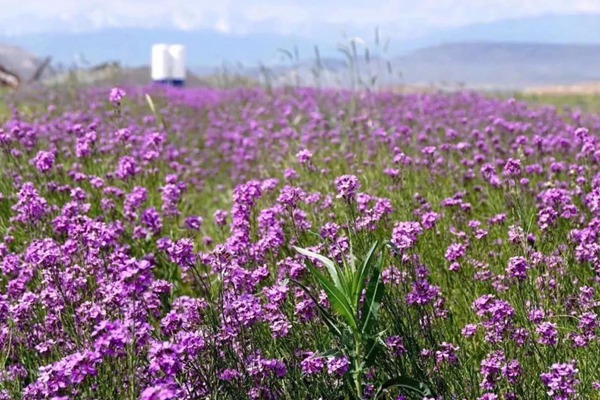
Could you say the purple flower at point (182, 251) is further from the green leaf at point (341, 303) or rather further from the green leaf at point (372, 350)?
the green leaf at point (372, 350)

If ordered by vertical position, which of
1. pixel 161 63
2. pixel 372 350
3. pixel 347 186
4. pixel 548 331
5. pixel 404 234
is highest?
pixel 161 63

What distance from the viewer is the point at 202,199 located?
33.8 ft

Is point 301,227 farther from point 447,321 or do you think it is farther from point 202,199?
point 202,199

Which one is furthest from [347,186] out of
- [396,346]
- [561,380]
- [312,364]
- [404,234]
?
[561,380]

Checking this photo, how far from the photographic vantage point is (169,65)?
26.4 meters

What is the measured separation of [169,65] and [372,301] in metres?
24.0

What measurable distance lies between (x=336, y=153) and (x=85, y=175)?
3324 millimetres

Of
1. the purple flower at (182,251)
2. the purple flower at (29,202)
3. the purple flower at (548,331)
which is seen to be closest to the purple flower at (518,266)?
the purple flower at (548,331)

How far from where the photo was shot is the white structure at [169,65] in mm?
26125

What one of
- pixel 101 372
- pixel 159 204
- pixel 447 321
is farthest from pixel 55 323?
pixel 159 204

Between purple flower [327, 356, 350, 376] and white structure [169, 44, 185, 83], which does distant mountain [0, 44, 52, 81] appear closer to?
white structure [169, 44, 185, 83]

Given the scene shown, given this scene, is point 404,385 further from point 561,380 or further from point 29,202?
point 29,202

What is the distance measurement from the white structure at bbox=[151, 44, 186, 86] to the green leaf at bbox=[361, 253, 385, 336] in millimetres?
23298

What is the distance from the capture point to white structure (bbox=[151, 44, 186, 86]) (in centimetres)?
2612
